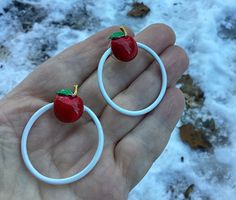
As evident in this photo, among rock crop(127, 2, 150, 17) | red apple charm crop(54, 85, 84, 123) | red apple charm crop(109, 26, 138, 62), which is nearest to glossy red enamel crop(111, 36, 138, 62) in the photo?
red apple charm crop(109, 26, 138, 62)

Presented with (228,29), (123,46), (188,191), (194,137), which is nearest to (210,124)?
(194,137)

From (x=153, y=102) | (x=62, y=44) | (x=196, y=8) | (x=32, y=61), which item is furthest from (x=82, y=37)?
(x=153, y=102)

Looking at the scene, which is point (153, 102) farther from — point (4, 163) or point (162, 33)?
point (4, 163)

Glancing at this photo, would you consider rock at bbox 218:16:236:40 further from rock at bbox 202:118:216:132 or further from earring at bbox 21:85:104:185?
earring at bbox 21:85:104:185

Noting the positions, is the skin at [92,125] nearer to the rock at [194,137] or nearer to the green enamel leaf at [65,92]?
the green enamel leaf at [65,92]

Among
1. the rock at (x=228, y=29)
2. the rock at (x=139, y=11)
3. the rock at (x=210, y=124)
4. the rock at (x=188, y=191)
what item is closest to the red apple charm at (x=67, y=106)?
the rock at (x=188, y=191)

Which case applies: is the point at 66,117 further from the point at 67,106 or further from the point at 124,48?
the point at 124,48
